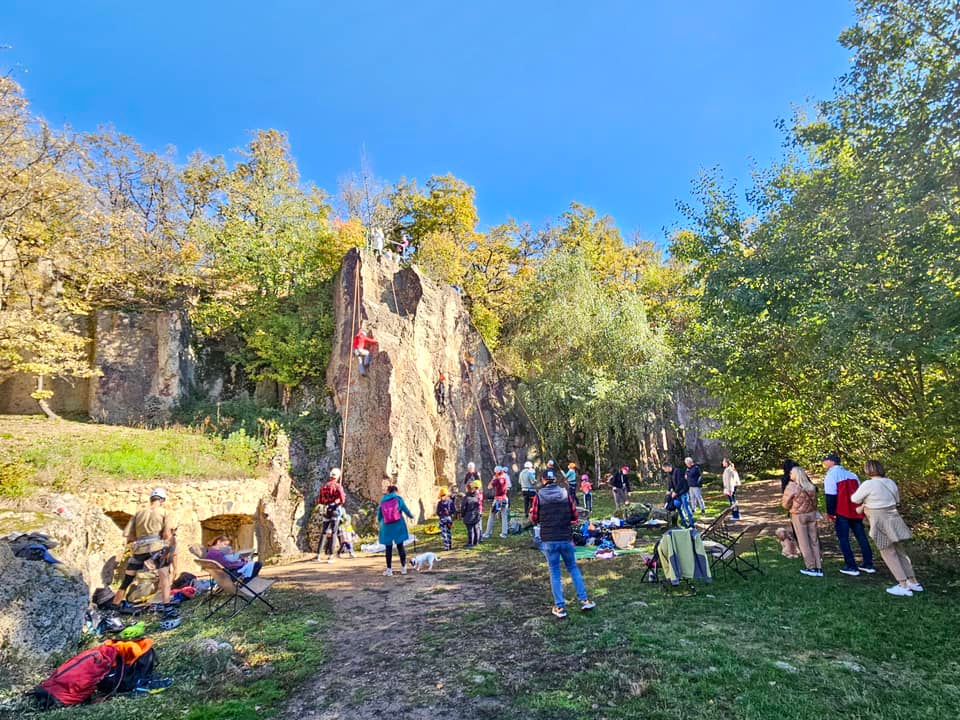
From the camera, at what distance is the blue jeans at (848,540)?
258 inches

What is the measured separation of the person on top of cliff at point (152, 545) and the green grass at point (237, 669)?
119cm

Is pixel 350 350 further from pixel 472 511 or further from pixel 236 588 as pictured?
pixel 236 588

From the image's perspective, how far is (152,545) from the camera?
700 centimetres

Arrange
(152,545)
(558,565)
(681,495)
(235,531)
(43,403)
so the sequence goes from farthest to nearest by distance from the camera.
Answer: (43,403) → (235,531) → (681,495) → (152,545) → (558,565)

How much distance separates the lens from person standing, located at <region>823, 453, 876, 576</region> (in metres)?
6.57

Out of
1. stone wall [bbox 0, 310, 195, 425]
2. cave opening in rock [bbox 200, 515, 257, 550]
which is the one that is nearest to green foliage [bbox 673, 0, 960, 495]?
cave opening in rock [bbox 200, 515, 257, 550]

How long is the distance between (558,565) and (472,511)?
463 centimetres

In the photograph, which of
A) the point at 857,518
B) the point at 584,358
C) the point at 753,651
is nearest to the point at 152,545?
the point at 753,651

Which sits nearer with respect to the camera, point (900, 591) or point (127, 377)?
point (900, 591)

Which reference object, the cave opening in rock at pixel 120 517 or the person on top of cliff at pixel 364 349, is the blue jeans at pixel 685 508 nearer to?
the person on top of cliff at pixel 364 349

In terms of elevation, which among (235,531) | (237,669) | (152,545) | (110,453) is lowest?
(237,669)

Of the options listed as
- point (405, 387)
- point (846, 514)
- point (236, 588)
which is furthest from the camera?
point (405, 387)

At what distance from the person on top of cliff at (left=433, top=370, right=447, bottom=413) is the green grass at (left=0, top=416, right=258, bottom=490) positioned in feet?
21.7

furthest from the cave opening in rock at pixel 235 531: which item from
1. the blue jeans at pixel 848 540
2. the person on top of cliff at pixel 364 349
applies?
the blue jeans at pixel 848 540
